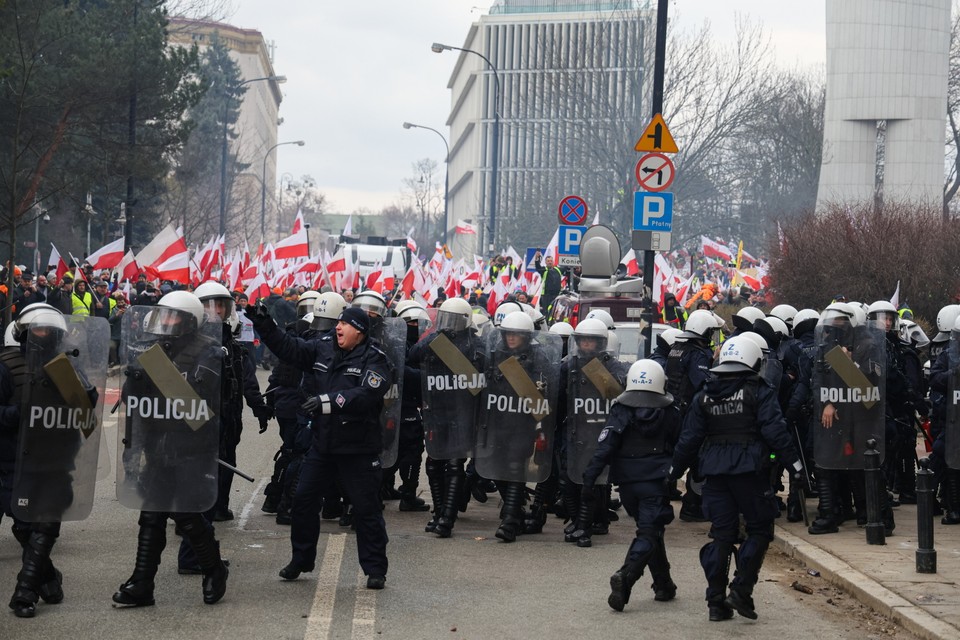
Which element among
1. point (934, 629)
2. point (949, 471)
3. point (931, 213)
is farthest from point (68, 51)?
point (934, 629)

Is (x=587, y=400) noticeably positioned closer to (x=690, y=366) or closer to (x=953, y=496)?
(x=690, y=366)

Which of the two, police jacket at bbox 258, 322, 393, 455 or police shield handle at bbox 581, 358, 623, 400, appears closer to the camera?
police jacket at bbox 258, 322, 393, 455

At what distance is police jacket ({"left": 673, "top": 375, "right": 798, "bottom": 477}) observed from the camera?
7.65 metres

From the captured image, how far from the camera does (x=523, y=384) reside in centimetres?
1048

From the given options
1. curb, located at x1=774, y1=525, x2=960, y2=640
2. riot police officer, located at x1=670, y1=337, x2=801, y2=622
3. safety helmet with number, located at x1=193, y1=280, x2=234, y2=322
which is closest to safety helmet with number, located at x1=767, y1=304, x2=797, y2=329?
curb, located at x1=774, y1=525, x2=960, y2=640

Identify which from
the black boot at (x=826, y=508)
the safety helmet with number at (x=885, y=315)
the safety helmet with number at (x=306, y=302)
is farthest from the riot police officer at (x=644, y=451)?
the safety helmet with number at (x=306, y=302)

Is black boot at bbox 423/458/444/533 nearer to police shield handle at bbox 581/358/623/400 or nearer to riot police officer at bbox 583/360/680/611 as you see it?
police shield handle at bbox 581/358/623/400

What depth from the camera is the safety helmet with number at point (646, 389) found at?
825 centimetres

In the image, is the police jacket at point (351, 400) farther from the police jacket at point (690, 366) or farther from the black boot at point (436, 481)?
the police jacket at point (690, 366)

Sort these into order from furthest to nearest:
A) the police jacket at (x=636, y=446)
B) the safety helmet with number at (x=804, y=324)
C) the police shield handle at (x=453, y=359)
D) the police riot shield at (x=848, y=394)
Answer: the safety helmet with number at (x=804, y=324) < the police shield handle at (x=453, y=359) < the police riot shield at (x=848, y=394) < the police jacket at (x=636, y=446)

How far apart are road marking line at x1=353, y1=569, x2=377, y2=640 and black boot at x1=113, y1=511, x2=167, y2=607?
1.15 metres

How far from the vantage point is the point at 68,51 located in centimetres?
3131

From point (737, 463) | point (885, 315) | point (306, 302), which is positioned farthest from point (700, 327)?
point (306, 302)

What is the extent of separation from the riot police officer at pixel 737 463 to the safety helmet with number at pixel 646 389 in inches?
17.9
